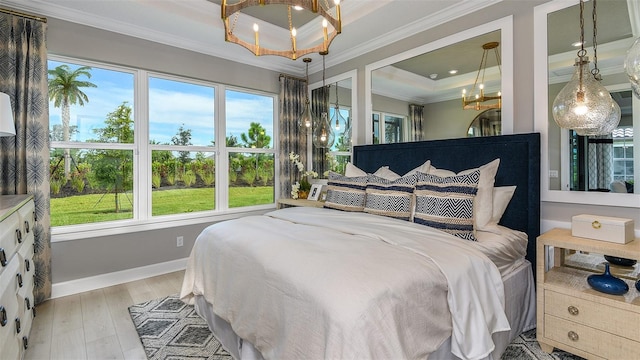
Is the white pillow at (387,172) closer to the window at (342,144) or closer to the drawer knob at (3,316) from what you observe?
the window at (342,144)

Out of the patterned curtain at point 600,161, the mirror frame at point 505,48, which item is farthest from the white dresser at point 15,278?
the patterned curtain at point 600,161

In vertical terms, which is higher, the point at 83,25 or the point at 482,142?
the point at 83,25

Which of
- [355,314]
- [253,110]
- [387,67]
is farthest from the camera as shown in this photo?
[253,110]

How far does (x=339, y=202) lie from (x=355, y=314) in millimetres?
1895

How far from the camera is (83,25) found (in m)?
3.07

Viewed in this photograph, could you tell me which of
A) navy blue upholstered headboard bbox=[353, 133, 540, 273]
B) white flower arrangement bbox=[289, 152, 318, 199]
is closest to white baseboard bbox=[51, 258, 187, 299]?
white flower arrangement bbox=[289, 152, 318, 199]

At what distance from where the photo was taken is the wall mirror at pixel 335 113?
404 centimetres

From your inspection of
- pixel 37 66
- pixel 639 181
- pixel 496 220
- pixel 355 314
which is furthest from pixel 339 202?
pixel 37 66

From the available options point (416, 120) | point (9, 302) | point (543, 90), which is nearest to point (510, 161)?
point (543, 90)

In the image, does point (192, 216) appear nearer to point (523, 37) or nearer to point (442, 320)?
point (442, 320)

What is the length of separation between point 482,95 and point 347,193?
4.95 ft

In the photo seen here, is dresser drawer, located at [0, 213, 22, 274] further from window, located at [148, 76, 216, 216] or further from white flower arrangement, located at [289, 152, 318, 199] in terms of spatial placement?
white flower arrangement, located at [289, 152, 318, 199]

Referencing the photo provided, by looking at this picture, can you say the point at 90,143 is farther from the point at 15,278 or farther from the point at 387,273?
the point at 387,273

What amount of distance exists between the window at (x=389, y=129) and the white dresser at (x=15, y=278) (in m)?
3.18
